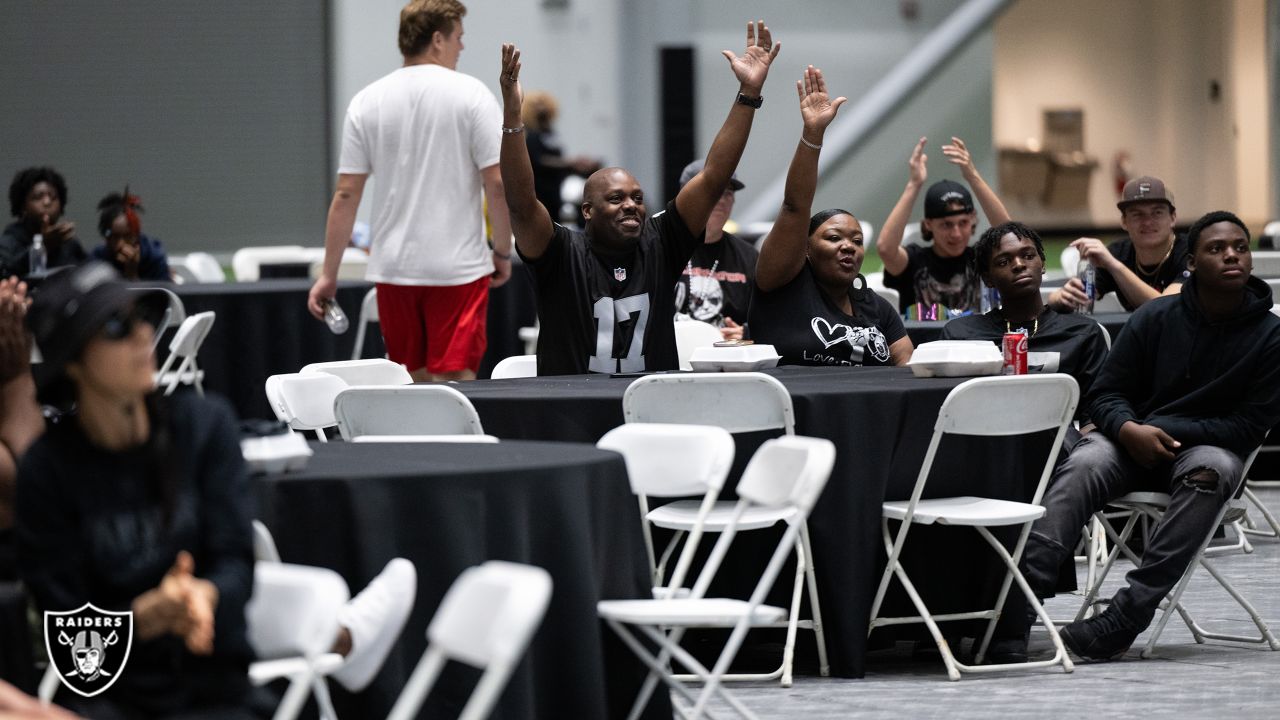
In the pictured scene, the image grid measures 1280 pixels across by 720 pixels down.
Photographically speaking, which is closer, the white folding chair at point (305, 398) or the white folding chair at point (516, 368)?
the white folding chair at point (305, 398)

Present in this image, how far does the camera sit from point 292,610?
9.83ft

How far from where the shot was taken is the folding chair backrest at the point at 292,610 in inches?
113

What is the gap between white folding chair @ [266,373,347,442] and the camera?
5.17 metres

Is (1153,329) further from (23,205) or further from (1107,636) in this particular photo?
(23,205)

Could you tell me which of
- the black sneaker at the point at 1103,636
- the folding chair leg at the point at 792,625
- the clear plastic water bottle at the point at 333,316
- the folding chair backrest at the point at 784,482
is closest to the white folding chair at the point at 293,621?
the folding chair backrest at the point at 784,482

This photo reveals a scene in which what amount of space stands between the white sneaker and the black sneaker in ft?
8.12

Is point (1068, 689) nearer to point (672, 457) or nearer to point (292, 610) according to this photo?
point (672, 457)

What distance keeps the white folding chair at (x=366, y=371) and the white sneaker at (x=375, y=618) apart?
2490mm

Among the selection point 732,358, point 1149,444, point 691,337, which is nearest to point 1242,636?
point 1149,444

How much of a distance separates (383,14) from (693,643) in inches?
425

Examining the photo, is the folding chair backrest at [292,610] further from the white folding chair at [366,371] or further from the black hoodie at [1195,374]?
the black hoodie at [1195,374]

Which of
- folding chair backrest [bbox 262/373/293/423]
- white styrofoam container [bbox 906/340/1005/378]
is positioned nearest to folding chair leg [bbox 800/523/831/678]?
white styrofoam container [bbox 906/340/1005/378]

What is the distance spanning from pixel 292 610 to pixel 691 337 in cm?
376

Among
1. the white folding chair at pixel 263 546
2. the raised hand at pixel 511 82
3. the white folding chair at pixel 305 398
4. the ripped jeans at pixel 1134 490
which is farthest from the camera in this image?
the raised hand at pixel 511 82
